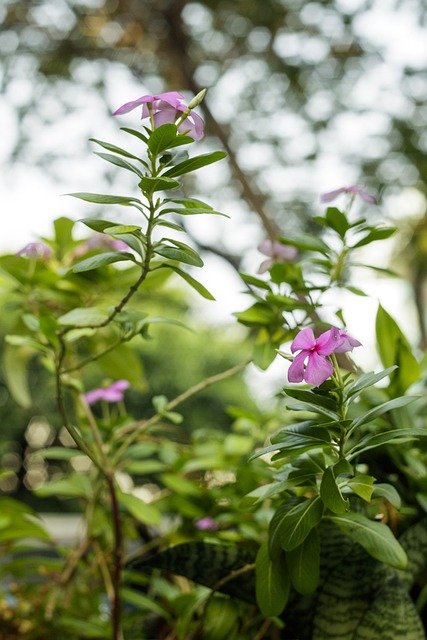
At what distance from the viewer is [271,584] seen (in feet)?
1.48

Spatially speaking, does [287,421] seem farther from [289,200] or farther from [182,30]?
[289,200]

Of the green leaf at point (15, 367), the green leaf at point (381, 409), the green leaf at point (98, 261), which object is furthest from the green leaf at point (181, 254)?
the green leaf at point (15, 367)

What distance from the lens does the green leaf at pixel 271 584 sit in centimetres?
45

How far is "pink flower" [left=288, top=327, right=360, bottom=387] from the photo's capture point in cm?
39

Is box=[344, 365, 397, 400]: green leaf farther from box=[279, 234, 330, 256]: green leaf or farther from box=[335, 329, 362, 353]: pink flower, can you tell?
box=[279, 234, 330, 256]: green leaf

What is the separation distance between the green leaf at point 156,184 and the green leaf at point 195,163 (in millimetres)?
13

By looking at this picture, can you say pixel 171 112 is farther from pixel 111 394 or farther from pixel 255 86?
pixel 255 86

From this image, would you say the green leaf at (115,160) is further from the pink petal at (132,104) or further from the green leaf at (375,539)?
the green leaf at (375,539)

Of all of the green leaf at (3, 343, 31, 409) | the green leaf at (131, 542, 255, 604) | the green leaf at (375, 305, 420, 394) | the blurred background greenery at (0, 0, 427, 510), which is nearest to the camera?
the green leaf at (131, 542, 255, 604)

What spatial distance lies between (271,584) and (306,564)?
0.09 feet

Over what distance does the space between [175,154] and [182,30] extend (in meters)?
1.55

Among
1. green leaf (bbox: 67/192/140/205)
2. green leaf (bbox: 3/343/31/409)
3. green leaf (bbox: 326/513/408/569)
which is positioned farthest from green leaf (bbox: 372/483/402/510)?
green leaf (bbox: 3/343/31/409)

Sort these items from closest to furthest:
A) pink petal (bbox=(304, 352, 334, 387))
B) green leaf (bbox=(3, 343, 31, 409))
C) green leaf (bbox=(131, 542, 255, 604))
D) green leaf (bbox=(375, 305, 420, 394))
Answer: pink petal (bbox=(304, 352, 334, 387)), green leaf (bbox=(131, 542, 255, 604)), green leaf (bbox=(375, 305, 420, 394)), green leaf (bbox=(3, 343, 31, 409))

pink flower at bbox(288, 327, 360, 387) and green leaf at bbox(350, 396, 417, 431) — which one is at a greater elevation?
pink flower at bbox(288, 327, 360, 387)
